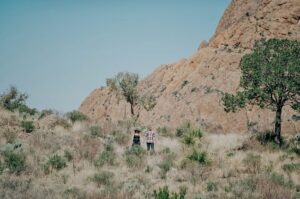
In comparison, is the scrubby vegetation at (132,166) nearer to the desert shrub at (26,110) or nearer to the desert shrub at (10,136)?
the desert shrub at (10,136)

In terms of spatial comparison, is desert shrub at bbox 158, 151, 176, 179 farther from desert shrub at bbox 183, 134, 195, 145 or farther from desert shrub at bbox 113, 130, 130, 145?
desert shrub at bbox 113, 130, 130, 145

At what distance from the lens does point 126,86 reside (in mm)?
42500

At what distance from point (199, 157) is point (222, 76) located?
31.3 metres

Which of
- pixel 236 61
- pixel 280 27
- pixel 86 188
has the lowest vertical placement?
pixel 86 188

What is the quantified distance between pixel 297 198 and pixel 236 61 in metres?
37.6

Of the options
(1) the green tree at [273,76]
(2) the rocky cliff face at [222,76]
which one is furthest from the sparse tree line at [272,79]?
(2) the rocky cliff face at [222,76]

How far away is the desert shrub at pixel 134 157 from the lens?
17125 mm

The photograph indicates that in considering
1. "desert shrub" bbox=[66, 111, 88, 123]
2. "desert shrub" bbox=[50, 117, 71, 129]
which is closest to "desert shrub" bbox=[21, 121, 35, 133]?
"desert shrub" bbox=[50, 117, 71, 129]

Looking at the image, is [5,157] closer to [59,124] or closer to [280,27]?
[59,124]

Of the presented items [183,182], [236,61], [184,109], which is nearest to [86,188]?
[183,182]

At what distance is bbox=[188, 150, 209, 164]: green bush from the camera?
1691cm

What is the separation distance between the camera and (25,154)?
17641 mm

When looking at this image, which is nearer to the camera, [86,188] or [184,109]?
[86,188]

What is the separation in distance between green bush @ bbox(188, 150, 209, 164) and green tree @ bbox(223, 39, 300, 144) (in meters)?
6.84
